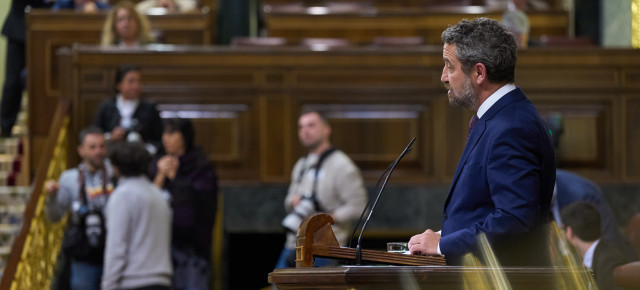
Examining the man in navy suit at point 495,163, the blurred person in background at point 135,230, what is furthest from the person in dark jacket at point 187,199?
the man in navy suit at point 495,163

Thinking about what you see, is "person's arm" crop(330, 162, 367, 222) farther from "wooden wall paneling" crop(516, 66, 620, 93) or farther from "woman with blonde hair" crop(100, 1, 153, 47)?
"woman with blonde hair" crop(100, 1, 153, 47)

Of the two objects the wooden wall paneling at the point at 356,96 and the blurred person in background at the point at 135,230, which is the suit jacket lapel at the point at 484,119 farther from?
the wooden wall paneling at the point at 356,96

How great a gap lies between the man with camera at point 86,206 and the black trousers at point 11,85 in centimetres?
283

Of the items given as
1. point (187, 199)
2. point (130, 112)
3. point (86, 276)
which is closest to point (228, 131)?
point (130, 112)

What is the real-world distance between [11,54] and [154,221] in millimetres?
4097

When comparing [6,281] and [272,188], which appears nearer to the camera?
[6,281]

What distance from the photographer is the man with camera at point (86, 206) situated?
600 centimetres

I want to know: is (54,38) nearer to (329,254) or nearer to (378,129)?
(378,129)

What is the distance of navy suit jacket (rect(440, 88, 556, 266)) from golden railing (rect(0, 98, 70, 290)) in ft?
12.7

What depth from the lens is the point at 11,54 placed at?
925 cm

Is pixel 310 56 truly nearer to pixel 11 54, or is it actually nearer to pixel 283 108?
pixel 283 108

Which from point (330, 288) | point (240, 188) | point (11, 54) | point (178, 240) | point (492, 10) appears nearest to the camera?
point (330, 288)

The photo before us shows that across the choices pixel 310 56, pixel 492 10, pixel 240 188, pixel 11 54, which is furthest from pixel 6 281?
pixel 492 10

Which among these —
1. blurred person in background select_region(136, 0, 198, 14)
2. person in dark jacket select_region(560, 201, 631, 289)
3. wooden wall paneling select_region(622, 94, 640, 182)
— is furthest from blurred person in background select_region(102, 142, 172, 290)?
blurred person in background select_region(136, 0, 198, 14)
